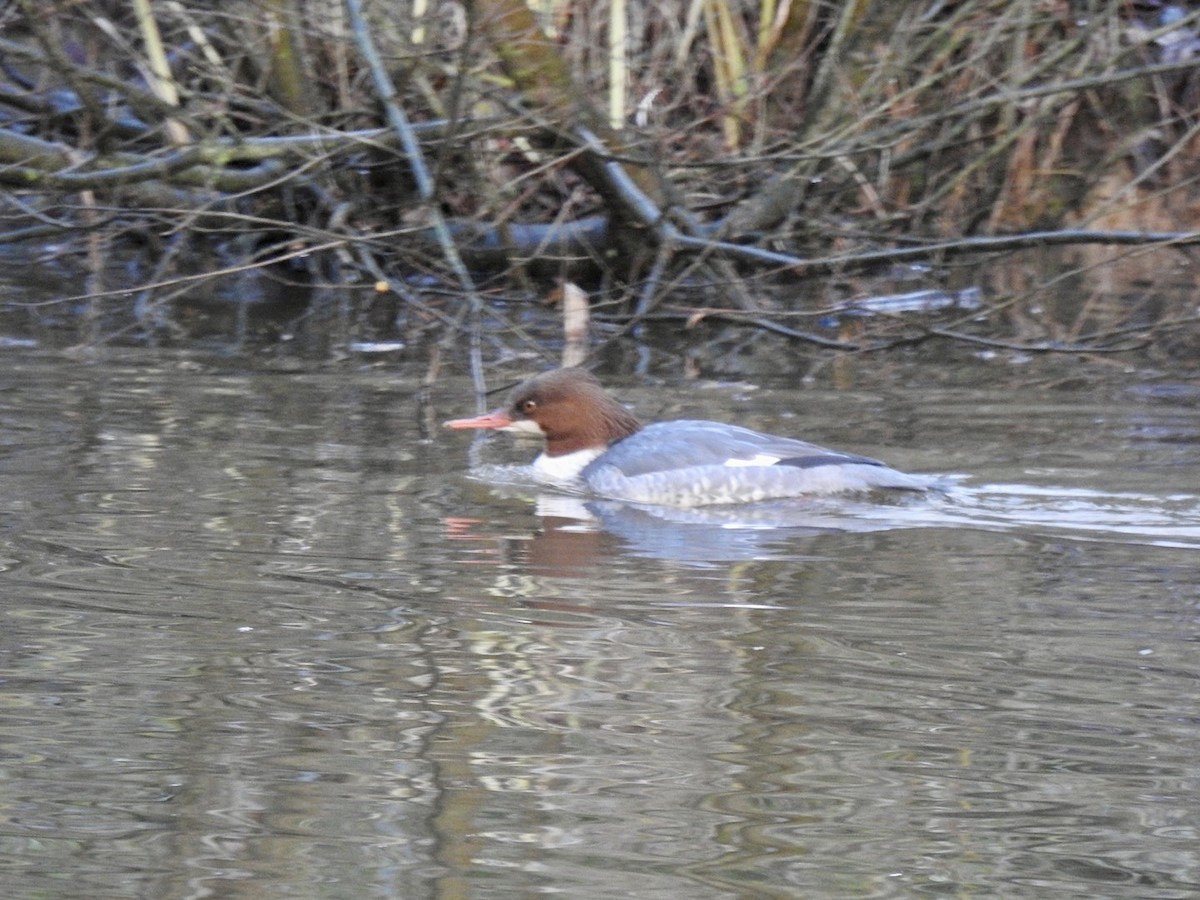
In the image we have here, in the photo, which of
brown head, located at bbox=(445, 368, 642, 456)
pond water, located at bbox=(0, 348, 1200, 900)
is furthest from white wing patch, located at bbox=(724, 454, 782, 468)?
brown head, located at bbox=(445, 368, 642, 456)

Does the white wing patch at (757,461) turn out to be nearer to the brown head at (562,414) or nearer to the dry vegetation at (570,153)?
the brown head at (562,414)

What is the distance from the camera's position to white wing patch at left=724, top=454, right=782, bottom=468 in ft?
22.6

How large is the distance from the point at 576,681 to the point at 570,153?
4.82 meters

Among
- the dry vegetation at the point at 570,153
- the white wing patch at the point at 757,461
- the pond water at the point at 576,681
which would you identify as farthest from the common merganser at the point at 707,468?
the dry vegetation at the point at 570,153

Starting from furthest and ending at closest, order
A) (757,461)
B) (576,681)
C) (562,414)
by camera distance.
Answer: (562,414) < (757,461) < (576,681)

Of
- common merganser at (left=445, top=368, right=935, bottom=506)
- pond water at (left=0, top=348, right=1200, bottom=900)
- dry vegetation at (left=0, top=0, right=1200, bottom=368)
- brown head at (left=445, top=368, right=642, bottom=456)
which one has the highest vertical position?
dry vegetation at (left=0, top=0, right=1200, bottom=368)

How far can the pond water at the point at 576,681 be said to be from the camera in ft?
11.2

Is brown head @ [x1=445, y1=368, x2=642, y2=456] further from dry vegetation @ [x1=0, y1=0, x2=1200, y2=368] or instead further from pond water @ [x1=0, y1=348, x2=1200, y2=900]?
dry vegetation @ [x1=0, y1=0, x2=1200, y2=368]

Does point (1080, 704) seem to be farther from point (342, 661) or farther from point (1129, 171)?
point (1129, 171)

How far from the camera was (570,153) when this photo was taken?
880 cm

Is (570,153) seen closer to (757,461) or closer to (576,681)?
(757,461)

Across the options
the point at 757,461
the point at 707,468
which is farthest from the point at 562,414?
the point at 757,461

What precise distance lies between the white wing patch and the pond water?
188mm

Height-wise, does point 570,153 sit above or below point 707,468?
above
